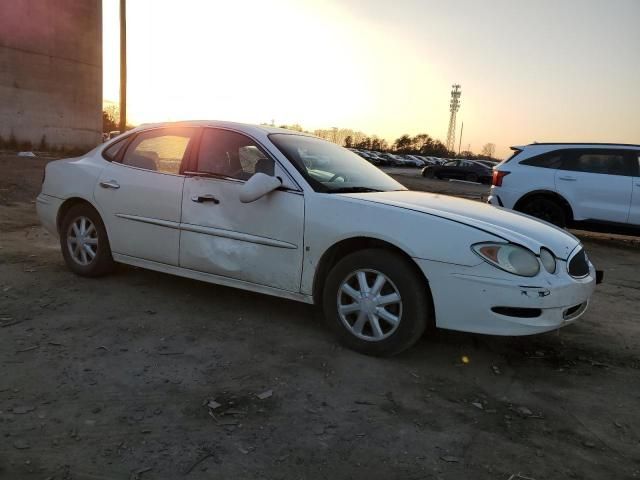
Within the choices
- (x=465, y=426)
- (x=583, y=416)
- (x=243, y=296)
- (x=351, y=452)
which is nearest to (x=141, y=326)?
(x=243, y=296)

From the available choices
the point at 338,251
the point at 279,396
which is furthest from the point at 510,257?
the point at 279,396

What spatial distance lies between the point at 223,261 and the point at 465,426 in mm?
2164

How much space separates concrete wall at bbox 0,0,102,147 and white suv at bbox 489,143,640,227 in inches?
761

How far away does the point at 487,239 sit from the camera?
10.9ft

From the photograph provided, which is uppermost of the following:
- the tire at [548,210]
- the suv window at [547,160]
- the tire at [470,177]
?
the suv window at [547,160]

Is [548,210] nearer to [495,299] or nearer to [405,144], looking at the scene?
[495,299]

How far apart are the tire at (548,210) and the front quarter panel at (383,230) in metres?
6.09

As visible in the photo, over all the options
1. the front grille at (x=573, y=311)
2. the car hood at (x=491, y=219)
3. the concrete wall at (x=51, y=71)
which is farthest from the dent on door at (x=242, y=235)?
the concrete wall at (x=51, y=71)

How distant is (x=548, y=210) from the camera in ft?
29.4

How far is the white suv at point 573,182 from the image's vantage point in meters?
8.50

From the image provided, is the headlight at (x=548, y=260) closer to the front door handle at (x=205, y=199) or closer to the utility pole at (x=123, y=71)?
the front door handle at (x=205, y=199)

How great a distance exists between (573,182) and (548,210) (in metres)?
0.57

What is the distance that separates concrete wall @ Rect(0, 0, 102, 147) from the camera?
67.9 ft

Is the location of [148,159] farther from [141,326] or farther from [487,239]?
[487,239]
